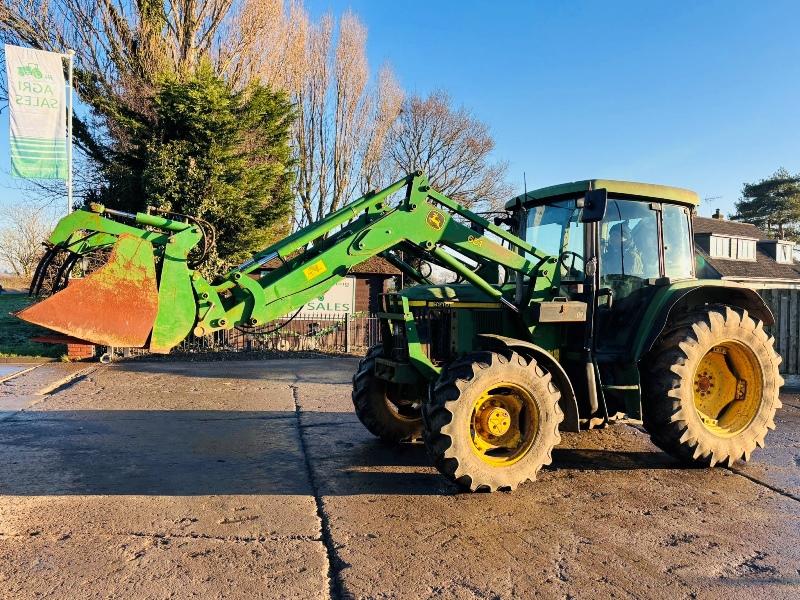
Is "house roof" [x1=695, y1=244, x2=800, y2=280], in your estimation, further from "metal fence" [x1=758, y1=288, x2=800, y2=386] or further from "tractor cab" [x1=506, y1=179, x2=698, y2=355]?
"tractor cab" [x1=506, y1=179, x2=698, y2=355]

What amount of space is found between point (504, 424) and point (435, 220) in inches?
72.8

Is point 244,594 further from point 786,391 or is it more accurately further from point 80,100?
point 80,100

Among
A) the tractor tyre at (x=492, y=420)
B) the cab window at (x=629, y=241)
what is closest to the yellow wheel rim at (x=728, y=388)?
the cab window at (x=629, y=241)

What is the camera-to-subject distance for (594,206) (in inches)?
196

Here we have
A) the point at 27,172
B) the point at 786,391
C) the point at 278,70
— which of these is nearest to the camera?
the point at 786,391

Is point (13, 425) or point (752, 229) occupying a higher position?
point (752, 229)

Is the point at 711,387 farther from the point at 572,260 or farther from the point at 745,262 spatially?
the point at 745,262

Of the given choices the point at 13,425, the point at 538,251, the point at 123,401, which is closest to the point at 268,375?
the point at 123,401

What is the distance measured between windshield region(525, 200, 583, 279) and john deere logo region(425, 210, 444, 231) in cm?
101

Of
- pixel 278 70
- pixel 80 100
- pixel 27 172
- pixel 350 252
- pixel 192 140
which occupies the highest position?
pixel 278 70

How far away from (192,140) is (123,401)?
8.93 meters

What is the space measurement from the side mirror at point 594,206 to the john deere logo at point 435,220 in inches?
47.3

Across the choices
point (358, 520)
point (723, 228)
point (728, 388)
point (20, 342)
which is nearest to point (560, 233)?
point (728, 388)

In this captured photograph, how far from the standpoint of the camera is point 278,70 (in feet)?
76.1
